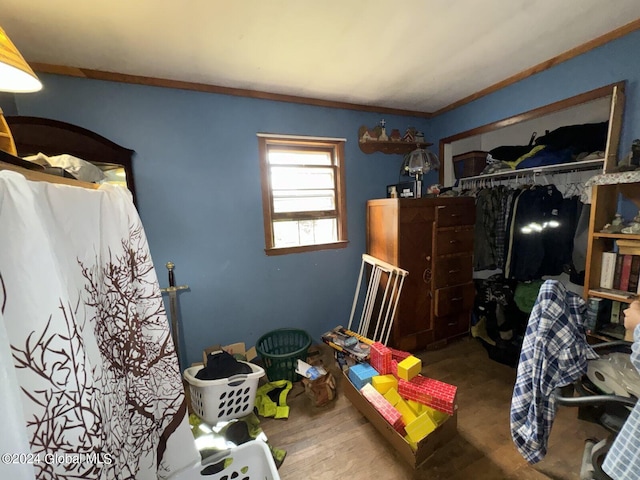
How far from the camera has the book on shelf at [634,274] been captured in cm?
147

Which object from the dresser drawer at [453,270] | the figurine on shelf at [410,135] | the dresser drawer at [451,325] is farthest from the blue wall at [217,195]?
the dresser drawer at [451,325]

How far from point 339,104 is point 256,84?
78cm

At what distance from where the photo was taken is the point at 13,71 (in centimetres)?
80

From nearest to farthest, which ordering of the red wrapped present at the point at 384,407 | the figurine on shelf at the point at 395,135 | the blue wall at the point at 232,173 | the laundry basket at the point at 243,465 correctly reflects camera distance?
the laundry basket at the point at 243,465
the red wrapped present at the point at 384,407
the blue wall at the point at 232,173
the figurine on shelf at the point at 395,135

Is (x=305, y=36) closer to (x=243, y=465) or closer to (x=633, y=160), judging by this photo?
(x=633, y=160)

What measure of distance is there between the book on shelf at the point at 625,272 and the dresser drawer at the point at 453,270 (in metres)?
1.01

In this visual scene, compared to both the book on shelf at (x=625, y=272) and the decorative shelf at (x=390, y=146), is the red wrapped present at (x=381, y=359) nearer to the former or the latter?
the book on shelf at (x=625, y=272)

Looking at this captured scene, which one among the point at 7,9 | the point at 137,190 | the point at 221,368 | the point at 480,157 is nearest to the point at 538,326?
the point at 221,368

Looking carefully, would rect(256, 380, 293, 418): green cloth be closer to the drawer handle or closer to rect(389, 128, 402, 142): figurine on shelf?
the drawer handle

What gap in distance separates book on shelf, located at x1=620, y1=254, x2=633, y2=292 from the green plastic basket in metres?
2.09

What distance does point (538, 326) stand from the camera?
107 cm

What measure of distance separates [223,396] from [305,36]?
7.19 feet

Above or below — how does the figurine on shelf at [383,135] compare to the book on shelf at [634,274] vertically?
above

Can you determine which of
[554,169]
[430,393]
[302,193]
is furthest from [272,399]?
[554,169]
